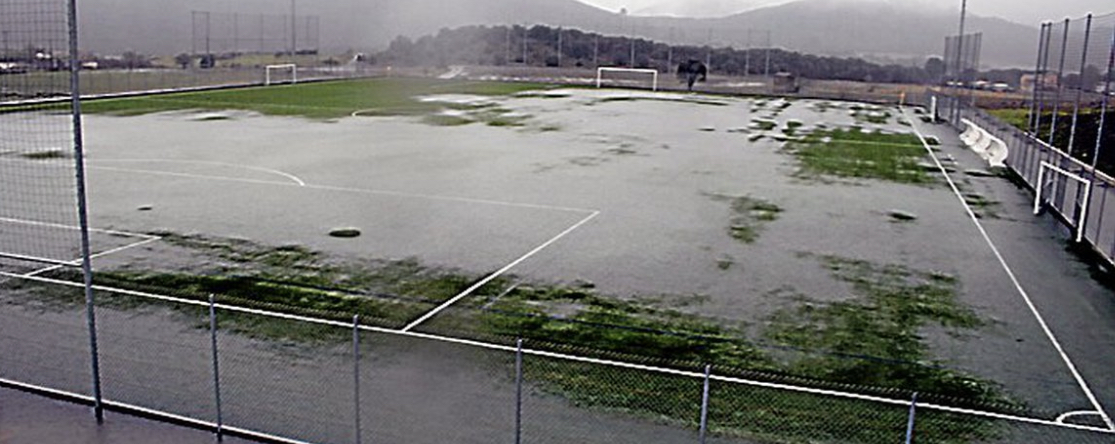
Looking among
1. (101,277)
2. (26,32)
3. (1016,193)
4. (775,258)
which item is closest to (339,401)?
(101,277)

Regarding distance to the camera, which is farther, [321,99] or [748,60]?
[748,60]

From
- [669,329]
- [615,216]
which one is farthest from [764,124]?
[669,329]

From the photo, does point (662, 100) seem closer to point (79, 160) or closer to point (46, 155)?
point (46, 155)

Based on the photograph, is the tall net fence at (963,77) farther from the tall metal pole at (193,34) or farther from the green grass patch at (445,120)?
the tall metal pole at (193,34)

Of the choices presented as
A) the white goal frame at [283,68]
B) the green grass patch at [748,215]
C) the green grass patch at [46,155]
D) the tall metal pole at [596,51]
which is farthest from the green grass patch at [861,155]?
the tall metal pole at [596,51]

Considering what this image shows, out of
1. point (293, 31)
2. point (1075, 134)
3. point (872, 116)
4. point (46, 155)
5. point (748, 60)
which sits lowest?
point (46, 155)

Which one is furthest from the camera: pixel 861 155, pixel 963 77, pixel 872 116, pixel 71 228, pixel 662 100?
pixel 662 100

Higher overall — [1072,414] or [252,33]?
[252,33]

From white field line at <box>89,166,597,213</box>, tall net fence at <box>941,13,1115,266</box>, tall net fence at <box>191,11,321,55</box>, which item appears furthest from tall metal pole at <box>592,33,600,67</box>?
white field line at <box>89,166,597,213</box>

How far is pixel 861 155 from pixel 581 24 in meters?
65.2

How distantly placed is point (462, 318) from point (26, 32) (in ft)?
34.4

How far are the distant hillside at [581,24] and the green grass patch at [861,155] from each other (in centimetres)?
1231

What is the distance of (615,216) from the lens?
22516 mm

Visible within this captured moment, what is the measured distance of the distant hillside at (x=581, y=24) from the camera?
95.3ft
